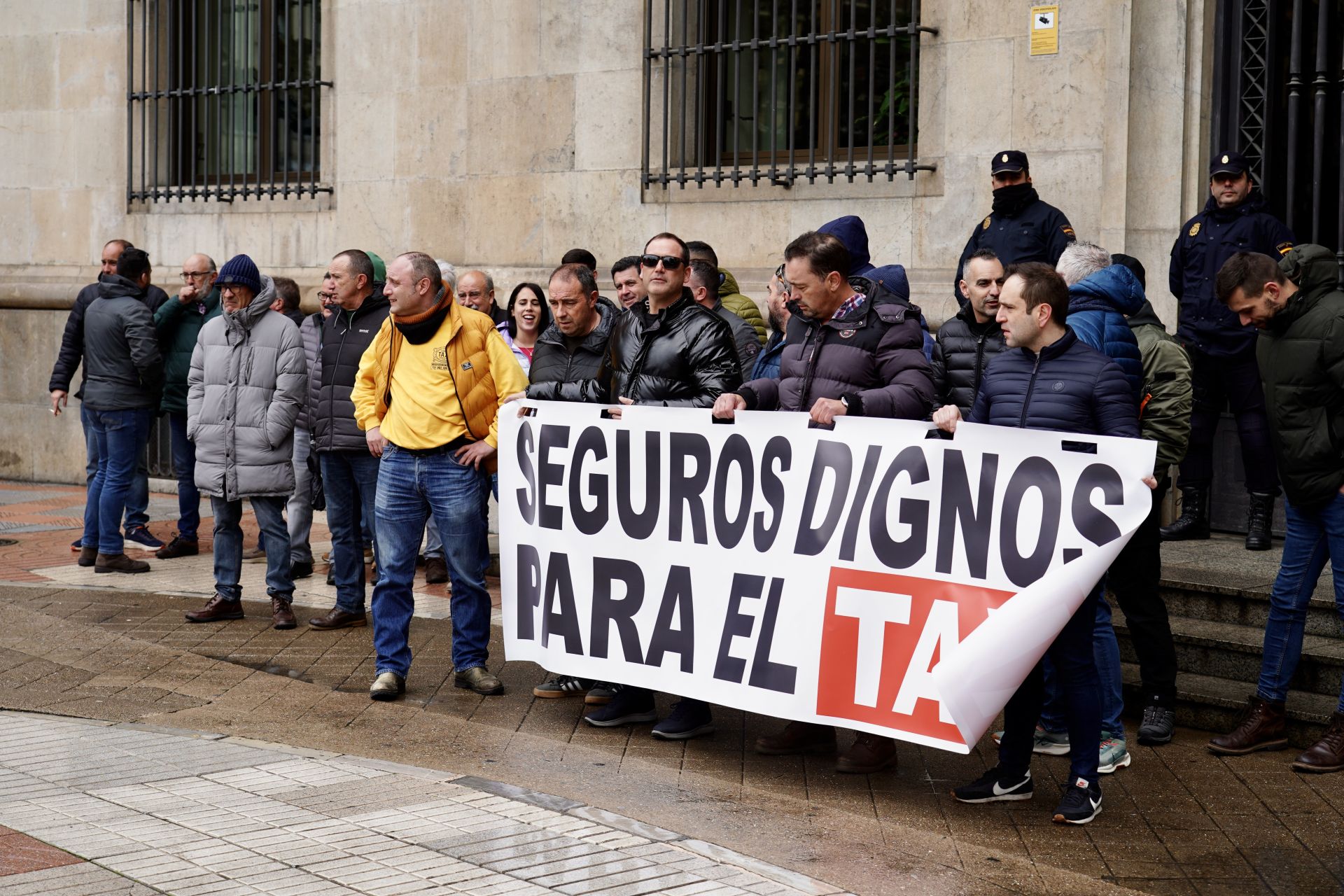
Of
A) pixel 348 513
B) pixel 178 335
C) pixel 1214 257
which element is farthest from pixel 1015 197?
pixel 178 335

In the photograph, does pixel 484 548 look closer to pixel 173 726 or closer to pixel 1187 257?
pixel 173 726

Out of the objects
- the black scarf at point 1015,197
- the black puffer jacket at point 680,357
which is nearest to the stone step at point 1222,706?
the black puffer jacket at point 680,357

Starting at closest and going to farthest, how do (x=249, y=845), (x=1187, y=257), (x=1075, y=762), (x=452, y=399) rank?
(x=249, y=845), (x=1075, y=762), (x=452, y=399), (x=1187, y=257)

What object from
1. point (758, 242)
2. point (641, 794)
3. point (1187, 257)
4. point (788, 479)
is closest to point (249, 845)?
point (641, 794)

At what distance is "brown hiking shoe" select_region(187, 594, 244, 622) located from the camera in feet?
29.5

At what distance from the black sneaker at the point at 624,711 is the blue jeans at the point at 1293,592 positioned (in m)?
2.52

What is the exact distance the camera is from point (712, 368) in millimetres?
6621

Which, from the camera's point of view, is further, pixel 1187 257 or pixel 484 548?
pixel 1187 257

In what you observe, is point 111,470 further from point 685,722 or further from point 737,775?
point 737,775

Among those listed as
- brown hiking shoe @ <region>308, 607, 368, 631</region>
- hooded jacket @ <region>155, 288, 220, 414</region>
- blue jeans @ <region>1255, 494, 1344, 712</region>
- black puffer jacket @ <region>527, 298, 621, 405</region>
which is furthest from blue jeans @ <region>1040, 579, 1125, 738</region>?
hooded jacket @ <region>155, 288, 220, 414</region>

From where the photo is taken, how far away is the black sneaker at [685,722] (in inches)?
263

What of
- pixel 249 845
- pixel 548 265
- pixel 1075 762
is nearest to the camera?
pixel 249 845

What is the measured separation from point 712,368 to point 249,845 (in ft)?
8.77

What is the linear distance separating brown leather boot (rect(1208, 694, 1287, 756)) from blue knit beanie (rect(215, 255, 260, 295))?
5455 mm
